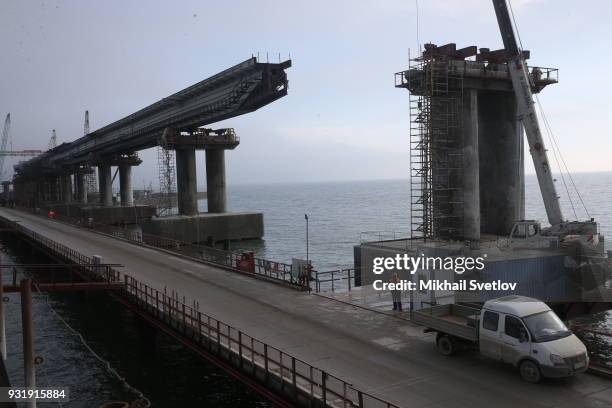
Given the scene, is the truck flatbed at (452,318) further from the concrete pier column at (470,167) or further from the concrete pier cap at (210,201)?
the concrete pier cap at (210,201)

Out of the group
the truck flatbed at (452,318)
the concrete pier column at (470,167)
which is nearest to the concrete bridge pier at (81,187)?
the concrete pier column at (470,167)

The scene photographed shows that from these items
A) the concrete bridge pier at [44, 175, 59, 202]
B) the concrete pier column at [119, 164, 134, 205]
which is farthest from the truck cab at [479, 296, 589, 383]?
the concrete bridge pier at [44, 175, 59, 202]

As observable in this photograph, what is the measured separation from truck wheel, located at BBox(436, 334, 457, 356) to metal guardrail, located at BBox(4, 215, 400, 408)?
4362 mm

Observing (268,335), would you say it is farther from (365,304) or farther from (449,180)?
(449,180)

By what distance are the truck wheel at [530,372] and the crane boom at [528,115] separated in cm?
1900

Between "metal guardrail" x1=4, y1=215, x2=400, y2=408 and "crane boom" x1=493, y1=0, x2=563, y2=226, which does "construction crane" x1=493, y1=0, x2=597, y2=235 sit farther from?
"metal guardrail" x1=4, y1=215, x2=400, y2=408

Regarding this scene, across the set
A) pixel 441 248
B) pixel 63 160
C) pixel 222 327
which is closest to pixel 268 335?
pixel 222 327

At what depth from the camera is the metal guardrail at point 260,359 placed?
1443 cm

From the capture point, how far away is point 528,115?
3278 cm

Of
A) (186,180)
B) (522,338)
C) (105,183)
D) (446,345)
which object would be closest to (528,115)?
(446,345)

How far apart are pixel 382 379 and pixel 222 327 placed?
8463mm

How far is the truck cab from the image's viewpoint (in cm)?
1512

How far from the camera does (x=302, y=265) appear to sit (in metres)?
30.6

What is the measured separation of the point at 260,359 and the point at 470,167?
24.4m
